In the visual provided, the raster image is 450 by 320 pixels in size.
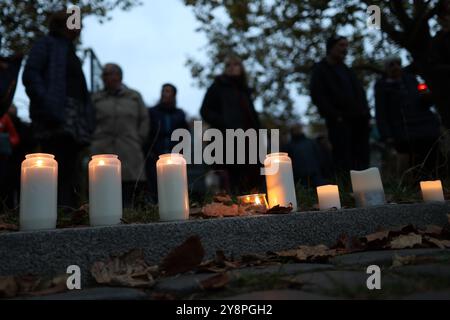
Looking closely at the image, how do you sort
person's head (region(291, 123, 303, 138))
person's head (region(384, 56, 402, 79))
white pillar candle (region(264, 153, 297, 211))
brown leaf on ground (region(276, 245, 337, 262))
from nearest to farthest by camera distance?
brown leaf on ground (region(276, 245, 337, 262))
white pillar candle (region(264, 153, 297, 211))
person's head (region(384, 56, 402, 79))
person's head (region(291, 123, 303, 138))

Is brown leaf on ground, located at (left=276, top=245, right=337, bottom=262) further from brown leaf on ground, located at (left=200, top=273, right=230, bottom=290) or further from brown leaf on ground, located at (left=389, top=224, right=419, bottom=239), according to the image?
brown leaf on ground, located at (left=200, top=273, right=230, bottom=290)

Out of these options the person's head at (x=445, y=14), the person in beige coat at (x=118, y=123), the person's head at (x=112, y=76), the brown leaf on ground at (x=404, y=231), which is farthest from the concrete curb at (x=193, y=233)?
the person's head at (x=112, y=76)

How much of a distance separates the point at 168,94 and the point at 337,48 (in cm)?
200

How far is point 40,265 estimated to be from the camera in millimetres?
1980

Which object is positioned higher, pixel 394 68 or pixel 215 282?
pixel 394 68

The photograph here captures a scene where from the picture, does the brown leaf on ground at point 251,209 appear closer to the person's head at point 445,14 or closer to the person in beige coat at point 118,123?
the person in beige coat at point 118,123

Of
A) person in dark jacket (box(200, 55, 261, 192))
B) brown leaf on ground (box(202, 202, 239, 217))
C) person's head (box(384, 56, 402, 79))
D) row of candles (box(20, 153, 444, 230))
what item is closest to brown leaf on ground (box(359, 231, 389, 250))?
row of candles (box(20, 153, 444, 230))

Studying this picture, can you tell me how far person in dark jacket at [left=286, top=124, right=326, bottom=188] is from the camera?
7.43m

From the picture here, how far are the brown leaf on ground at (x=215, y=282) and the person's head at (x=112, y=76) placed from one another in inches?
164

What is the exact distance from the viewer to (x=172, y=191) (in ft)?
7.82

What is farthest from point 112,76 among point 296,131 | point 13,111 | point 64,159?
point 296,131

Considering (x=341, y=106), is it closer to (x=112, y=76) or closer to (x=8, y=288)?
(x=112, y=76)

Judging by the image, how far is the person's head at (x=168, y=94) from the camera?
19.5 ft

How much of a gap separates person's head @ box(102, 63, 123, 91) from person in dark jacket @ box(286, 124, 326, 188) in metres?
3.01
